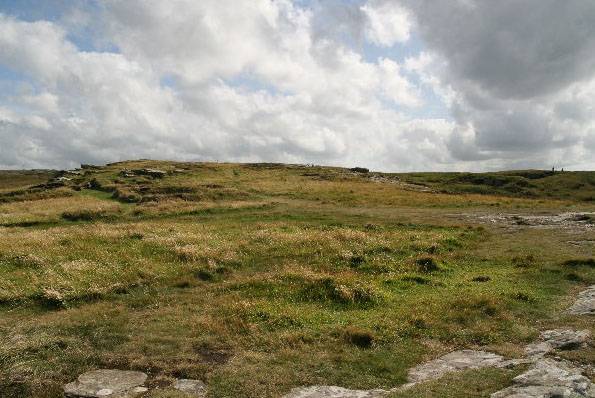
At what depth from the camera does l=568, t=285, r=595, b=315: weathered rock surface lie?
1736 cm

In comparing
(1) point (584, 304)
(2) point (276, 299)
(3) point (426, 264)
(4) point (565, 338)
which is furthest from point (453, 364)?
(3) point (426, 264)

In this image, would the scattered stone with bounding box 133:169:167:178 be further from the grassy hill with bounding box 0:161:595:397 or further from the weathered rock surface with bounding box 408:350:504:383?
the weathered rock surface with bounding box 408:350:504:383

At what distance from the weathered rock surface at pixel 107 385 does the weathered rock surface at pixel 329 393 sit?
4.13m

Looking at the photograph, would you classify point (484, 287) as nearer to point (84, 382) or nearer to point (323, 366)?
point (323, 366)

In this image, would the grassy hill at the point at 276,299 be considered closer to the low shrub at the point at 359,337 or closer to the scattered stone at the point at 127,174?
the low shrub at the point at 359,337

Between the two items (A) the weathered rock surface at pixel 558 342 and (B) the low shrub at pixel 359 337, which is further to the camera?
(B) the low shrub at pixel 359 337

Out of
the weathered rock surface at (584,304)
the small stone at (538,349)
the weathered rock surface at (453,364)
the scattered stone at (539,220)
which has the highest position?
the scattered stone at (539,220)

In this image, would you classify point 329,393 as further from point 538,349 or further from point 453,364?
point 538,349

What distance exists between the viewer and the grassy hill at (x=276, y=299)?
13.7 m

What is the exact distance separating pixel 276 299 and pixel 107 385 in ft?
28.0

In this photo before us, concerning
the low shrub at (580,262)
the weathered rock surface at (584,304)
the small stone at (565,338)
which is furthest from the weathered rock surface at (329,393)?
the low shrub at (580,262)

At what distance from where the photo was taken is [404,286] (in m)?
22.3

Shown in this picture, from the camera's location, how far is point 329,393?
12156 millimetres

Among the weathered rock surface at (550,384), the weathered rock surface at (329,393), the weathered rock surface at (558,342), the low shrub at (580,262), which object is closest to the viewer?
the weathered rock surface at (550,384)
